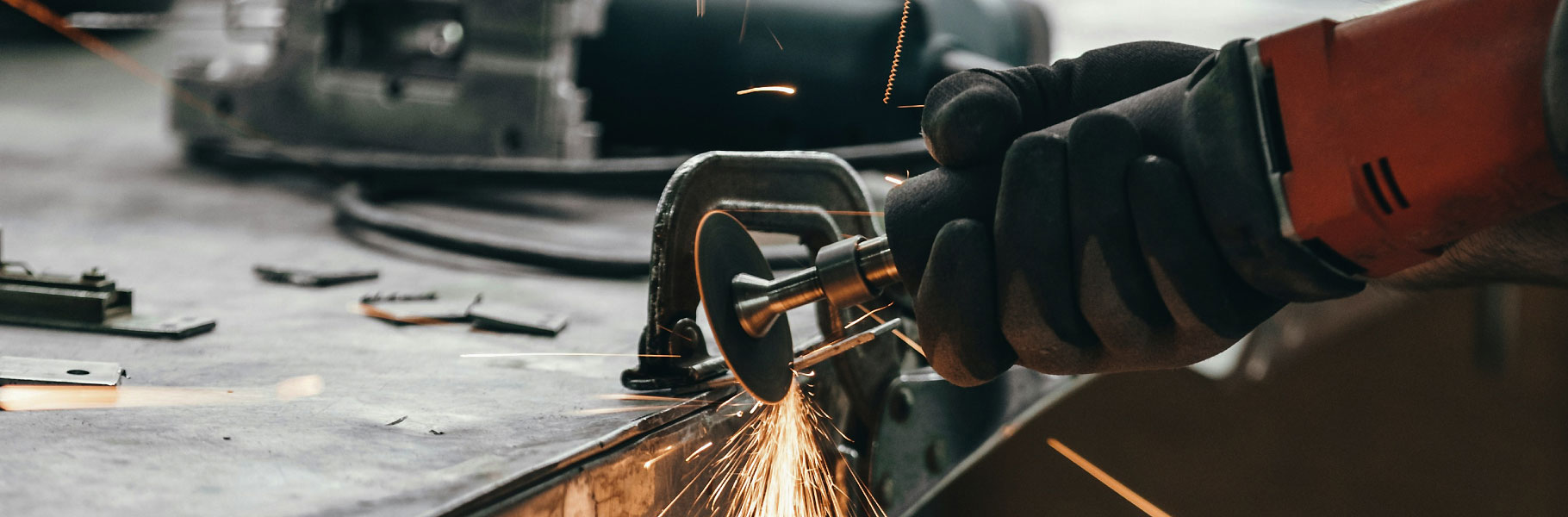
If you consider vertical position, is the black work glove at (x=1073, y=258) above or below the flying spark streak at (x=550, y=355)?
above

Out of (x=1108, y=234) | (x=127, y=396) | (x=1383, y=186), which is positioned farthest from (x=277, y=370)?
(x=1383, y=186)

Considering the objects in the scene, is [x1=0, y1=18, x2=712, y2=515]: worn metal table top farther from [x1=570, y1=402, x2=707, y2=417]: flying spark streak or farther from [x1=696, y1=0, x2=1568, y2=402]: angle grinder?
[x1=696, y1=0, x2=1568, y2=402]: angle grinder

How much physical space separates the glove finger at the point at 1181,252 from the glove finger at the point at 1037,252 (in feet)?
0.20

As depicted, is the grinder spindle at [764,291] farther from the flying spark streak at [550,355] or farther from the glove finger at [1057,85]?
the flying spark streak at [550,355]

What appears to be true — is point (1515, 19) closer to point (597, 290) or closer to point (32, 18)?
point (597, 290)

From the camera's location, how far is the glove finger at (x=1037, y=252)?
2.67 ft

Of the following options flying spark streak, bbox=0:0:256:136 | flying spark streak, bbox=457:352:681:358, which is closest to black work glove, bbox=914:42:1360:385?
flying spark streak, bbox=457:352:681:358

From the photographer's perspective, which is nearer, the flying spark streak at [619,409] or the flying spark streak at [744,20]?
the flying spark streak at [619,409]

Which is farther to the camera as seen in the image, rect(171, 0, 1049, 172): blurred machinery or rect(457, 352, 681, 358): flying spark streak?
rect(171, 0, 1049, 172): blurred machinery

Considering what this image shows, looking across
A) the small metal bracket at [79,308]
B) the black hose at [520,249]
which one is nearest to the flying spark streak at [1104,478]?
the black hose at [520,249]

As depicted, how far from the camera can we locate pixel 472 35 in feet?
8.04

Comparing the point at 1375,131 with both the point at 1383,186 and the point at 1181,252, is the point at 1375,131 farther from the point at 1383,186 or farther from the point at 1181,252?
the point at 1181,252

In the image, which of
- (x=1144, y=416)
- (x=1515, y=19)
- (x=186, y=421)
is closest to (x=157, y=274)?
(x=186, y=421)

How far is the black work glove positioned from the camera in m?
0.78
